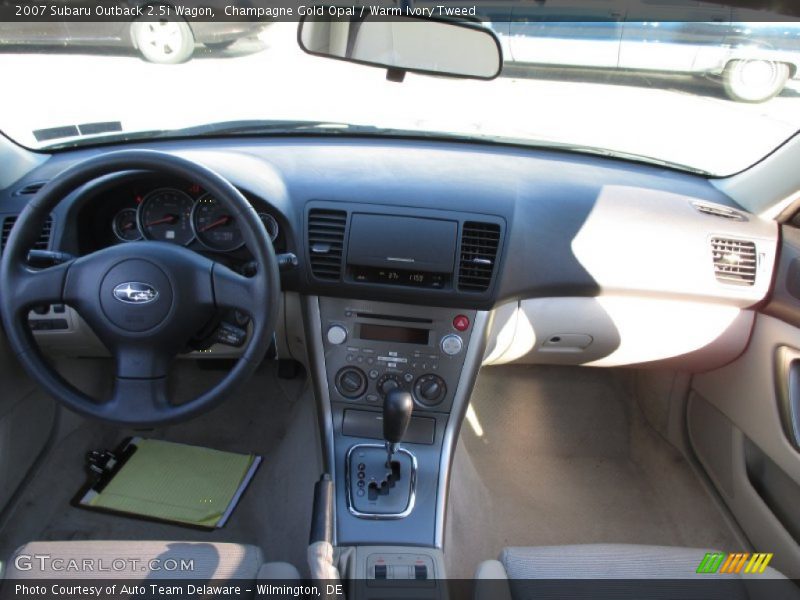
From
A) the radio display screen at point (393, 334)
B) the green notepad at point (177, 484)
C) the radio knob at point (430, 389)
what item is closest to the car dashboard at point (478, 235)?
the radio display screen at point (393, 334)

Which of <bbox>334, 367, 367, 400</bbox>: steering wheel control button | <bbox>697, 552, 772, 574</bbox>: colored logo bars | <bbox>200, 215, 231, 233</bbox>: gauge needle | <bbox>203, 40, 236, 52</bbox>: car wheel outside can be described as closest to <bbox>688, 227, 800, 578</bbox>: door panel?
<bbox>697, 552, 772, 574</bbox>: colored logo bars

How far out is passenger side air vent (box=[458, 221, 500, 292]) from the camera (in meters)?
2.00

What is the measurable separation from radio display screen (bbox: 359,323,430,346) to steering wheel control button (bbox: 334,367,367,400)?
0.43 feet

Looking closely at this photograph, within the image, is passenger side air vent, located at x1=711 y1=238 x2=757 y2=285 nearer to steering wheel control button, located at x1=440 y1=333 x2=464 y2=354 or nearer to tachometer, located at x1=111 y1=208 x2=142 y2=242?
steering wheel control button, located at x1=440 y1=333 x2=464 y2=354

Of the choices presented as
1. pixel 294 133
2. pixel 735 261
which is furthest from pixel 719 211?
pixel 294 133

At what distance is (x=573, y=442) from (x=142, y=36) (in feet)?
8.88

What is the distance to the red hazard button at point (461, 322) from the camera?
6.89ft

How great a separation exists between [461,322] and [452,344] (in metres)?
0.09

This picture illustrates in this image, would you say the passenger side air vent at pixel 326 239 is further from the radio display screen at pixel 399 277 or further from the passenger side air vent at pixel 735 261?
the passenger side air vent at pixel 735 261

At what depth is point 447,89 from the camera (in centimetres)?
295

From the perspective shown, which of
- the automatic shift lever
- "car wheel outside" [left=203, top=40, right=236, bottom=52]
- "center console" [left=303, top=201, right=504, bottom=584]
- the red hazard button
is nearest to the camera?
the automatic shift lever

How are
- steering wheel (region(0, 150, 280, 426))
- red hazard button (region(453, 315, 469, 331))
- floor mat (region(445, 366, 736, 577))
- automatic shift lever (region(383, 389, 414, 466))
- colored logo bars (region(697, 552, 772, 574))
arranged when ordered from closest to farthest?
steering wheel (region(0, 150, 280, 426))
colored logo bars (region(697, 552, 772, 574))
automatic shift lever (region(383, 389, 414, 466))
red hazard button (region(453, 315, 469, 331))
floor mat (region(445, 366, 736, 577))

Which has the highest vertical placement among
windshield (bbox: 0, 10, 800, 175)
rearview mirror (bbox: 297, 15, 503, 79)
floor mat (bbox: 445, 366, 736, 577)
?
rearview mirror (bbox: 297, 15, 503, 79)

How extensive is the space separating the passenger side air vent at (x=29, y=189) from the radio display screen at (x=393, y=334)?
121cm
